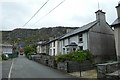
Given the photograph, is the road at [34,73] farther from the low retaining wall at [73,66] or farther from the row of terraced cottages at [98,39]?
A: the row of terraced cottages at [98,39]

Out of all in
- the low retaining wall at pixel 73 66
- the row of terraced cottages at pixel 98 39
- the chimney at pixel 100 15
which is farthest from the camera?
the chimney at pixel 100 15

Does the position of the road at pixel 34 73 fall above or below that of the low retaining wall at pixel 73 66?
below

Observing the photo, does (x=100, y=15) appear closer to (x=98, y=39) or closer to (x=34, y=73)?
(x=98, y=39)

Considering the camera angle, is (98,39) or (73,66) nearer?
(73,66)

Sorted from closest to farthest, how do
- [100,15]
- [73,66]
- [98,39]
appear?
[73,66]
[98,39]
[100,15]

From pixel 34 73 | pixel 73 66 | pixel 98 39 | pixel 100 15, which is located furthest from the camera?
pixel 100 15

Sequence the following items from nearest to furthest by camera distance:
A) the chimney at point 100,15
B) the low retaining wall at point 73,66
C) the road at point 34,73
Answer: the road at point 34,73 < the low retaining wall at point 73,66 < the chimney at point 100,15

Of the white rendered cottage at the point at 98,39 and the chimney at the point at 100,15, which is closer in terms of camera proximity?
the white rendered cottage at the point at 98,39

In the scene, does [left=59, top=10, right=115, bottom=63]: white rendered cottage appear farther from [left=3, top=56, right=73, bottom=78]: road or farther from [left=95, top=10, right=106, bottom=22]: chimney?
[left=3, top=56, right=73, bottom=78]: road

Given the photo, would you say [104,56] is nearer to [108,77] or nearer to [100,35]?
[100,35]

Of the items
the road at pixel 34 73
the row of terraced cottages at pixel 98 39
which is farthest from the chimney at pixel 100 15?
the road at pixel 34 73

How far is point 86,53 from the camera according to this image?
1053 inches

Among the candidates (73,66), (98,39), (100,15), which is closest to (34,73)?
(73,66)

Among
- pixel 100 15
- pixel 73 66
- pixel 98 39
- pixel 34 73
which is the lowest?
pixel 34 73
